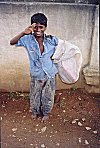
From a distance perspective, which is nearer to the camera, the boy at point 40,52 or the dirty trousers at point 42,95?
the boy at point 40,52

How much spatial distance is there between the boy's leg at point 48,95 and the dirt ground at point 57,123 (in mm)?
178

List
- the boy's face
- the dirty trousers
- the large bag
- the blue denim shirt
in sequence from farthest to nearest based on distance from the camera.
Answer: the dirty trousers, the large bag, the blue denim shirt, the boy's face

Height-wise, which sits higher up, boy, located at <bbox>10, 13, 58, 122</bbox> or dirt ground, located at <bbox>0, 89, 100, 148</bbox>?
boy, located at <bbox>10, 13, 58, 122</bbox>

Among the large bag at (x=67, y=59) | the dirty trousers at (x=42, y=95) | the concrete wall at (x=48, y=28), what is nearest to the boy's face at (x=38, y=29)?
the large bag at (x=67, y=59)

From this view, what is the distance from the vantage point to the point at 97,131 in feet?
15.4

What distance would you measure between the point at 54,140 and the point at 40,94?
658 millimetres

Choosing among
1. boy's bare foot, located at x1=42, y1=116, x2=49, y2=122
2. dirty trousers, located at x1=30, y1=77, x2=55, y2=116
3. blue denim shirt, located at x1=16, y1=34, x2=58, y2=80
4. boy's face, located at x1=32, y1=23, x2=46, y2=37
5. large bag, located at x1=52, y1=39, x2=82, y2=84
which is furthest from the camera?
boy's bare foot, located at x1=42, y1=116, x2=49, y2=122

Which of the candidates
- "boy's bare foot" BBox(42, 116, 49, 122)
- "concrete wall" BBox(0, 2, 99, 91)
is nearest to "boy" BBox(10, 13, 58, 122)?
"boy's bare foot" BBox(42, 116, 49, 122)

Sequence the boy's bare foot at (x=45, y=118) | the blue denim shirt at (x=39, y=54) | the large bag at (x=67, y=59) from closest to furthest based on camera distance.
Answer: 1. the blue denim shirt at (x=39, y=54)
2. the large bag at (x=67, y=59)
3. the boy's bare foot at (x=45, y=118)

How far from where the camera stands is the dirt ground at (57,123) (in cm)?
444

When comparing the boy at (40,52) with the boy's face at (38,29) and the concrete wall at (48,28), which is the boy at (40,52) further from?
the concrete wall at (48,28)

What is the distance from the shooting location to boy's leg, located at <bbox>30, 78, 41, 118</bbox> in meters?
4.56

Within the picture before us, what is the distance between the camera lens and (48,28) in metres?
5.02

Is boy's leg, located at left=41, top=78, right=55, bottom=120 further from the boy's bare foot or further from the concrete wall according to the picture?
the concrete wall
